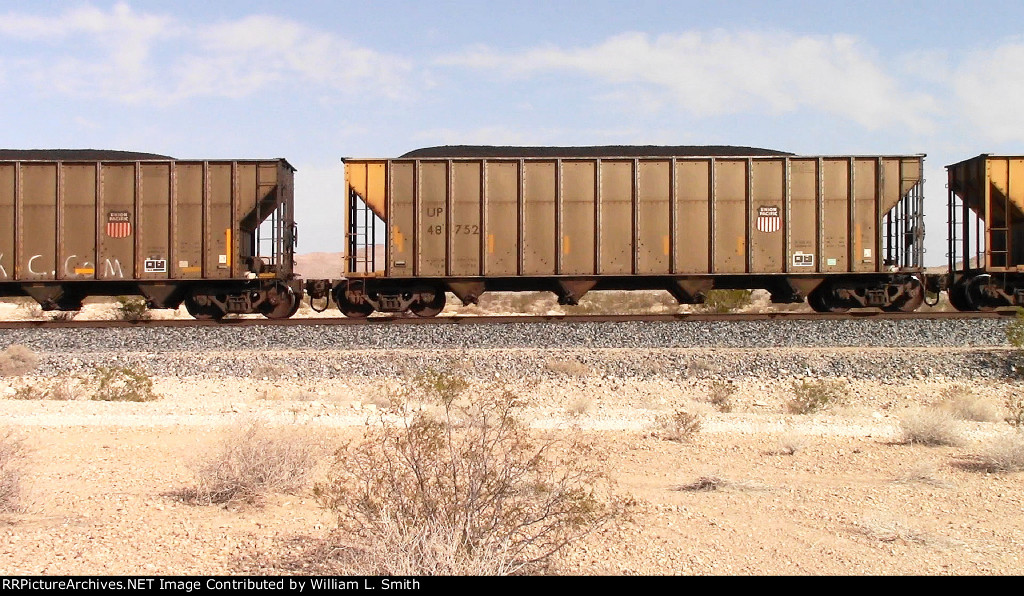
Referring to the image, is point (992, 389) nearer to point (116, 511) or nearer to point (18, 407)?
point (116, 511)

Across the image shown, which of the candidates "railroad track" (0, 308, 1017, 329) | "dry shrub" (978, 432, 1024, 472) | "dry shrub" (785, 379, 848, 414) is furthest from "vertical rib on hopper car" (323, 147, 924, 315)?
"dry shrub" (978, 432, 1024, 472)

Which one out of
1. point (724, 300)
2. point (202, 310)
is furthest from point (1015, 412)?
point (724, 300)

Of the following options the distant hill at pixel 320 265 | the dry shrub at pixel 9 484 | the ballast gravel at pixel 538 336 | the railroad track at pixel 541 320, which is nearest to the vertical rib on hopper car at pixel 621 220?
the railroad track at pixel 541 320

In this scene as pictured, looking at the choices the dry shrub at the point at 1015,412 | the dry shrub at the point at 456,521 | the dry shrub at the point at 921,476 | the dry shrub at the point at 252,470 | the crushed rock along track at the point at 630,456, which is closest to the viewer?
the dry shrub at the point at 456,521

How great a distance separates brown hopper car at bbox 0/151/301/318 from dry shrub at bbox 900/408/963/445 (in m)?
12.7

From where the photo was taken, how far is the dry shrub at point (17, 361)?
12.6m

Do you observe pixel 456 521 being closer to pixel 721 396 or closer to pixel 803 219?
pixel 721 396

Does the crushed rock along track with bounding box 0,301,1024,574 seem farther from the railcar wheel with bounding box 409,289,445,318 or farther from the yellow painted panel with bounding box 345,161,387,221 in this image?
the yellow painted panel with bounding box 345,161,387,221

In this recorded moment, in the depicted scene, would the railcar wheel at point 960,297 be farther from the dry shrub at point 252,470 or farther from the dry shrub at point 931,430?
the dry shrub at point 252,470

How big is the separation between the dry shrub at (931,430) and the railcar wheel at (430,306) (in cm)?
1091

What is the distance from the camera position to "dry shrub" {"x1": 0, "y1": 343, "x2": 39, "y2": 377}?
12.6 meters

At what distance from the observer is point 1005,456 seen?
706 centimetres

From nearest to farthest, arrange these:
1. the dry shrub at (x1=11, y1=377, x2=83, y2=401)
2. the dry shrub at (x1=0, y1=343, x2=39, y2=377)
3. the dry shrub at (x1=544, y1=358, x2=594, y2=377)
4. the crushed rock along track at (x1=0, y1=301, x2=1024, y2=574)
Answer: the crushed rock along track at (x1=0, y1=301, x2=1024, y2=574)
the dry shrub at (x1=11, y1=377, x2=83, y2=401)
the dry shrub at (x1=544, y1=358, x2=594, y2=377)
the dry shrub at (x1=0, y1=343, x2=39, y2=377)

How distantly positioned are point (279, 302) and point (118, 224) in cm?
365
